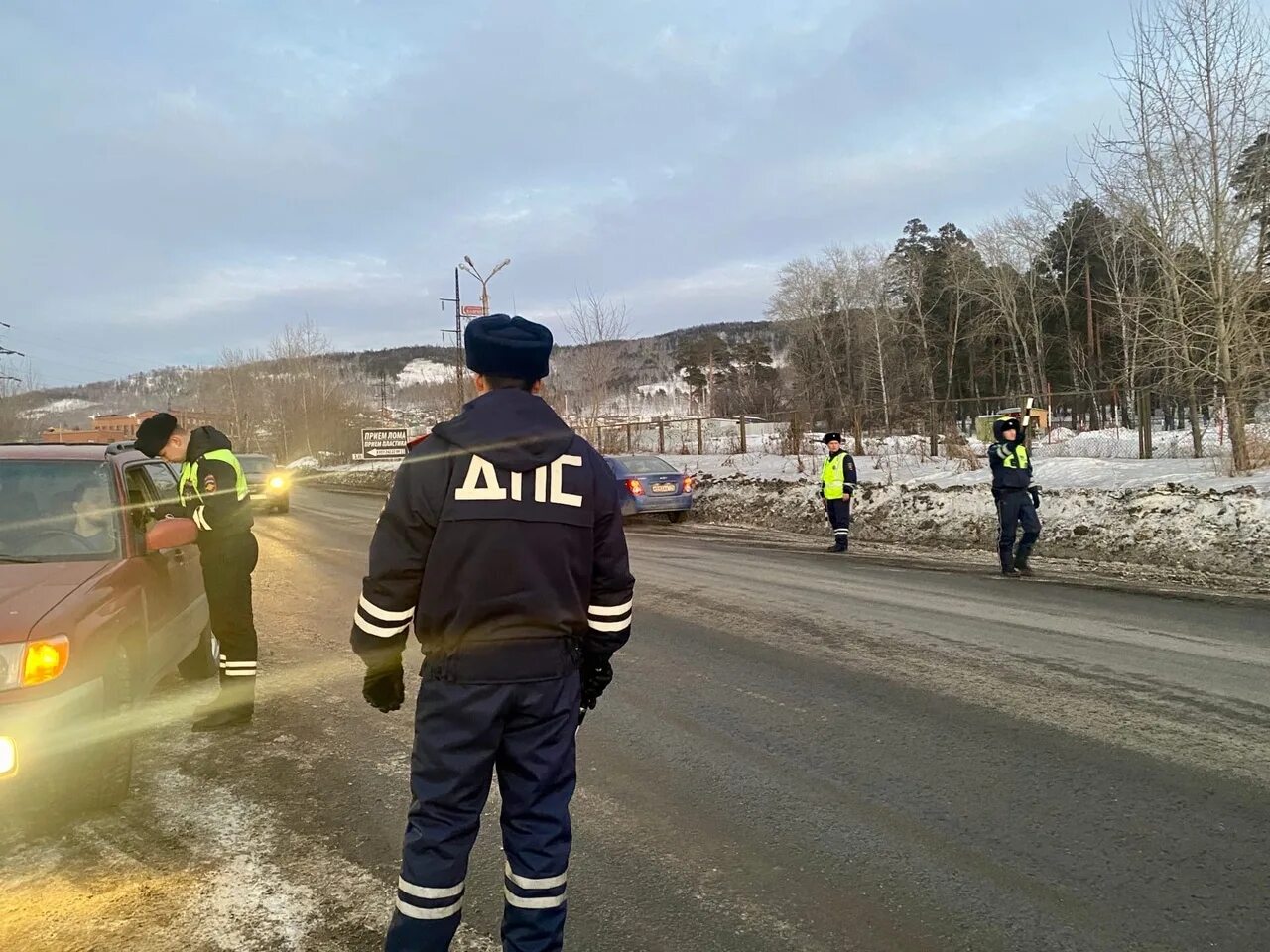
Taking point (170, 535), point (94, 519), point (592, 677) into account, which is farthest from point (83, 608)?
point (592, 677)

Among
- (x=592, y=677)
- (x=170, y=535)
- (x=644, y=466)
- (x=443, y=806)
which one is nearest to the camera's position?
(x=443, y=806)

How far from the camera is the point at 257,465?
2203cm

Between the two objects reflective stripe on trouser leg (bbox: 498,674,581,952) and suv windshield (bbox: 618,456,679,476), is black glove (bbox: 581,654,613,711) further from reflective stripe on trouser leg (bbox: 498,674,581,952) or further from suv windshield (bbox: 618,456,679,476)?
suv windshield (bbox: 618,456,679,476)

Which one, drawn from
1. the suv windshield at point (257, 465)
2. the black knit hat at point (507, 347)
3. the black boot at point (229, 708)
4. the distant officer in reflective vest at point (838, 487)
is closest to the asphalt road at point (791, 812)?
the black boot at point (229, 708)

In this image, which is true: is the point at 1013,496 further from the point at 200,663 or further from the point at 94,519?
the point at 94,519

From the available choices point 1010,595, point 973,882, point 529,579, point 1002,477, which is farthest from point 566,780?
point 1002,477

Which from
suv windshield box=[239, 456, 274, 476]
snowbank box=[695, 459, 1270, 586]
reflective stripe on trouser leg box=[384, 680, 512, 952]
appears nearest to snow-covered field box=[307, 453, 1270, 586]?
snowbank box=[695, 459, 1270, 586]

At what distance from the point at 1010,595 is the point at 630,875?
6.67m

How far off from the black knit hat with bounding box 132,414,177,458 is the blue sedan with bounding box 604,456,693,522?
454 inches

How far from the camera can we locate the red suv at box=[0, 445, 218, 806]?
319 cm

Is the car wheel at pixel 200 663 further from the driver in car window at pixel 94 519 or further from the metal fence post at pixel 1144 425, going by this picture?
the metal fence post at pixel 1144 425

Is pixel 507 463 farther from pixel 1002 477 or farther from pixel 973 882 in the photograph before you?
pixel 1002 477

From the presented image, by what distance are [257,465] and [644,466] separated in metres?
11.6

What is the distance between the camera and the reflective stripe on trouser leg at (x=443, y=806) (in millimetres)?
2158
